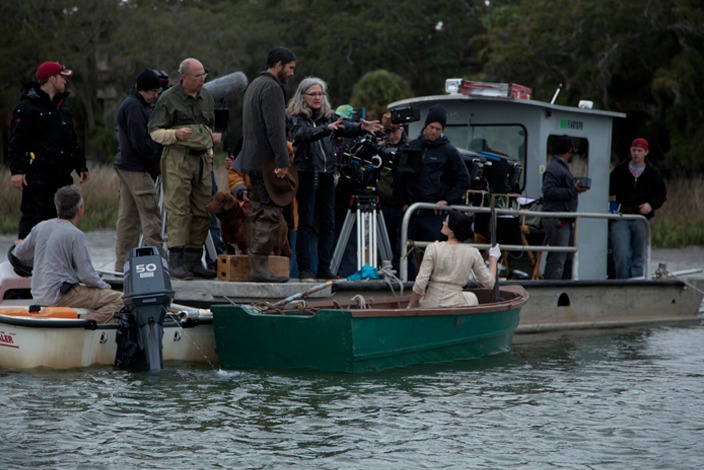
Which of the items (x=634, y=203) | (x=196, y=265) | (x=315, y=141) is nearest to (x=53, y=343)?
(x=196, y=265)

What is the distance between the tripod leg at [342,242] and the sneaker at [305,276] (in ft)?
2.29

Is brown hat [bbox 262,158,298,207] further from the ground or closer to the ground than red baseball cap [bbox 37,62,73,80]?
closer to the ground

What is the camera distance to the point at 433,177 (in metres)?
12.2

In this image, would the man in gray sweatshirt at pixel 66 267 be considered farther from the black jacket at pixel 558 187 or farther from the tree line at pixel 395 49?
the tree line at pixel 395 49

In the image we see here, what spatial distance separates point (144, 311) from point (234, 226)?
1.87 metres

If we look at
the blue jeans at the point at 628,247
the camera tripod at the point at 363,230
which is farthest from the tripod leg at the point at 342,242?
the blue jeans at the point at 628,247

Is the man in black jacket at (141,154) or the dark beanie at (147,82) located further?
the dark beanie at (147,82)

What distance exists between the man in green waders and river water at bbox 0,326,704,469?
1255mm

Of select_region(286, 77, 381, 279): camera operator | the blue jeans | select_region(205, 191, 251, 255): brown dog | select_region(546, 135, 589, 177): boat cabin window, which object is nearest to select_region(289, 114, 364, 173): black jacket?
select_region(286, 77, 381, 279): camera operator

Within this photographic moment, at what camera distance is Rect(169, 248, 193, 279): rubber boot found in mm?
11164

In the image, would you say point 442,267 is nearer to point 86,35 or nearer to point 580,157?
point 580,157

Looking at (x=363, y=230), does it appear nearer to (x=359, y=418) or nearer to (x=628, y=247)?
(x=359, y=418)

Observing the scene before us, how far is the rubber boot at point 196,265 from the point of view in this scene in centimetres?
1125

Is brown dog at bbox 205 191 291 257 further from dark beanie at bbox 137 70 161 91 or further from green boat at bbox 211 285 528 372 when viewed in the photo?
dark beanie at bbox 137 70 161 91
